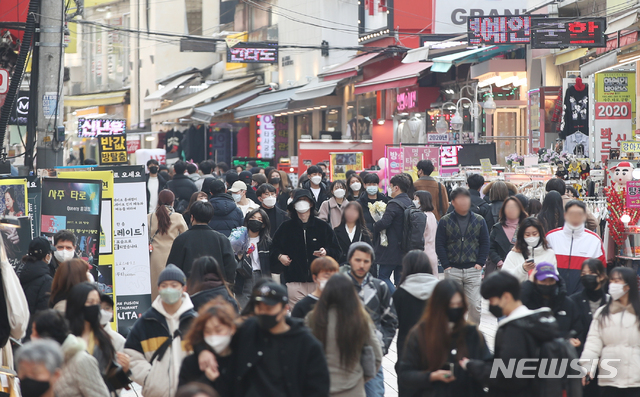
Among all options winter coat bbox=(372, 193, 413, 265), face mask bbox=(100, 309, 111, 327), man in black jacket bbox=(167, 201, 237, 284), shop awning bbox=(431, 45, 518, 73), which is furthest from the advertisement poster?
shop awning bbox=(431, 45, 518, 73)

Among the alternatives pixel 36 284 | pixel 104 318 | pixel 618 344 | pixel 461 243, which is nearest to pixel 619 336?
pixel 618 344

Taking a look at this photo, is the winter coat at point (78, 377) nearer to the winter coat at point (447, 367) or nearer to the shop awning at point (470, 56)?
the winter coat at point (447, 367)

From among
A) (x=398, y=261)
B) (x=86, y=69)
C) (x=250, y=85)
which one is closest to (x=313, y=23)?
(x=250, y=85)

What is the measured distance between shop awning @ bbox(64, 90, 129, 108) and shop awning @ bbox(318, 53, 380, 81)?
92.5 ft

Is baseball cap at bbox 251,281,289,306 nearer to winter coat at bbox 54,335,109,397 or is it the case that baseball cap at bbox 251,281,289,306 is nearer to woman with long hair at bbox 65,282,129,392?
winter coat at bbox 54,335,109,397

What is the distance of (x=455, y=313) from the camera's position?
463cm

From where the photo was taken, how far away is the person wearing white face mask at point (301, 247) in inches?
343

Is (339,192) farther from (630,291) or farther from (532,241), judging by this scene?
(630,291)

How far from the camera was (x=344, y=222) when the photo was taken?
32.0 feet

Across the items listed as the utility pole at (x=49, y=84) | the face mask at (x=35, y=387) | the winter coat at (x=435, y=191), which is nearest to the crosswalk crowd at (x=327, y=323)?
the face mask at (x=35, y=387)

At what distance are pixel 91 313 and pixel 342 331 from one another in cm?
147

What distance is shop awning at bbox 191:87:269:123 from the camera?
1254 inches

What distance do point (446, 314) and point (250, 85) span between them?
32.8m

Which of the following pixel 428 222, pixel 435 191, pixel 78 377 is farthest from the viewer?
pixel 435 191
